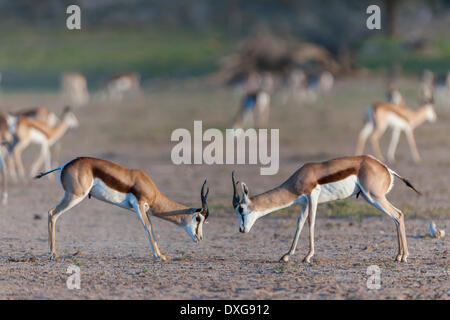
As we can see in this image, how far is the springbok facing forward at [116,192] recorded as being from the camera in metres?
6.91

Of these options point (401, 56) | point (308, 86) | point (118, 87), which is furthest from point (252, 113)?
point (401, 56)

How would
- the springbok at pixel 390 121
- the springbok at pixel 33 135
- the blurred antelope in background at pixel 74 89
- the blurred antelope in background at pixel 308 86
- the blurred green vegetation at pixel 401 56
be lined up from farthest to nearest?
the blurred green vegetation at pixel 401 56
the blurred antelope in background at pixel 74 89
the blurred antelope in background at pixel 308 86
the springbok at pixel 390 121
the springbok at pixel 33 135

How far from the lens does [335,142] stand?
17.1 metres

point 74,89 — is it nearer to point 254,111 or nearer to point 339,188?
point 254,111

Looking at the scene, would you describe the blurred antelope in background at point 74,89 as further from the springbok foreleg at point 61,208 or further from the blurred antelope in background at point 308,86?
the springbok foreleg at point 61,208

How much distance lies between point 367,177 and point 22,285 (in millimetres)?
3198

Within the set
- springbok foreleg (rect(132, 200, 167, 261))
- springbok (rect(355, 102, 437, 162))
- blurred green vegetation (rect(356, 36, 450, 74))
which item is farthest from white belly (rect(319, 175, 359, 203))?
blurred green vegetation (rect(356, 36, 450, 74))

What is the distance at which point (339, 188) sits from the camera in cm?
683

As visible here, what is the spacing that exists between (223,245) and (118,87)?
22.6 meters

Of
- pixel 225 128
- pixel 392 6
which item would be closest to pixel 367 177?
pixel 225 128

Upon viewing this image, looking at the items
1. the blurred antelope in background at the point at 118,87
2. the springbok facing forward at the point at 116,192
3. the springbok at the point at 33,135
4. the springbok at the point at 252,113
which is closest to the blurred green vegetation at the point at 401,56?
the blurred antelope in background at the point at 118,87

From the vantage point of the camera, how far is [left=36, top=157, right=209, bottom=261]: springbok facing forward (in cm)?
691
